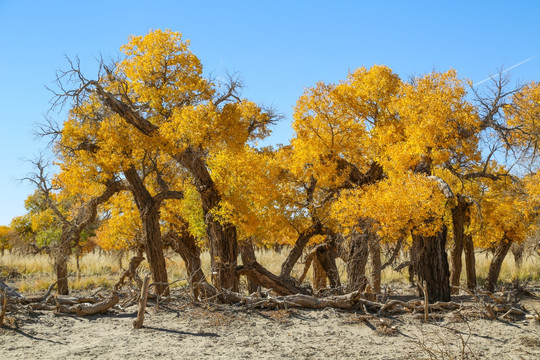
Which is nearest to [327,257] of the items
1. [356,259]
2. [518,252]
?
[356,259]

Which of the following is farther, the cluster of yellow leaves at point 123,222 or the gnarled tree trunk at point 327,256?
the gnarled tree trunk at point 327,256

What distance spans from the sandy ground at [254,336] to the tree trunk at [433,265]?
413 cm

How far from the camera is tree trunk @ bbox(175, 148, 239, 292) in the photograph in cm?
1628

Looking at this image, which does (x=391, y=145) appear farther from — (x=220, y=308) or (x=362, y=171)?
(x=220, y=308)

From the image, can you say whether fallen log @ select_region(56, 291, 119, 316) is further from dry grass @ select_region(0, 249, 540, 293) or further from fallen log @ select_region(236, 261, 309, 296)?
dry grass @ select_region(0, 249, 540, 293)

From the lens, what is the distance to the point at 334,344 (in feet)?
31.2

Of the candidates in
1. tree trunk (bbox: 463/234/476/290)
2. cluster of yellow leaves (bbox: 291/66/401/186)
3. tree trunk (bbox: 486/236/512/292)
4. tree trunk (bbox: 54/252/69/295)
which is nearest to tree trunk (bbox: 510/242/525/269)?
tree trunk (bbox: 486/236/512/292)

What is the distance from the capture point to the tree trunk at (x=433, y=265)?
601 inches

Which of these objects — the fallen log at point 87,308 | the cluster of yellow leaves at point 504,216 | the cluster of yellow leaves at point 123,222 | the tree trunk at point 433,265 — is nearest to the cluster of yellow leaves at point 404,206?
the tree trunk at point 433,265

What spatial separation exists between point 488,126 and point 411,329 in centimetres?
855

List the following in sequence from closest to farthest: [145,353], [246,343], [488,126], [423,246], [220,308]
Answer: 1. [145,353]
2. [246,343]
3. [220,308]
4. [423,246]
5. [488,126]

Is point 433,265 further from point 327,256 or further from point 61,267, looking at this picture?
point 61,267

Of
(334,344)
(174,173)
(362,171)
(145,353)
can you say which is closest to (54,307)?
(145,353)

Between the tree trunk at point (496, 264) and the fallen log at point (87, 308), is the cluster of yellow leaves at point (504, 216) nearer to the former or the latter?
the tree trunk at point (496, 264)
